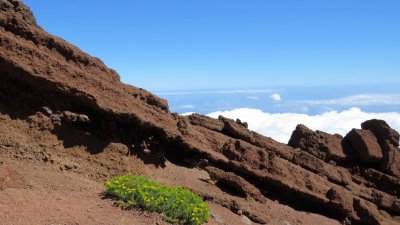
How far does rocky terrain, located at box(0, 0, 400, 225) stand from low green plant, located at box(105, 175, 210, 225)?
29 cm

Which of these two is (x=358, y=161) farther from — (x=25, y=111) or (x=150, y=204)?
(x=25, y=111)

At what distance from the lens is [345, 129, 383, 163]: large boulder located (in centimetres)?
2053

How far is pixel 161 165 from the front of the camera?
1475cm

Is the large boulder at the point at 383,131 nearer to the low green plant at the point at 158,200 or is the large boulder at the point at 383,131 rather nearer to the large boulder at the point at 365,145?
the large boulder at the point at 365,145

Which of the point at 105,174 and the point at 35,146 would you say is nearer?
the point at 35,146

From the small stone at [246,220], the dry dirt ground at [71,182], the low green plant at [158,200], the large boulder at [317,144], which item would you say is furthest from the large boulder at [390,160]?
the low green plant at [158,200]

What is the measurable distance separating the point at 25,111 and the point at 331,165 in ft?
44.4

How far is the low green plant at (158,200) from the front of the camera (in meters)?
9.69

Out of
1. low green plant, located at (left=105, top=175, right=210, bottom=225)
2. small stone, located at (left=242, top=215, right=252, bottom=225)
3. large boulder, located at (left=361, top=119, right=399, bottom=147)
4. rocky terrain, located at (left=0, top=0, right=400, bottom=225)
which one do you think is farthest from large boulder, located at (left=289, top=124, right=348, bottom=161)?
low green plant, located at (left=105, top=175, right=210, bottom=225)

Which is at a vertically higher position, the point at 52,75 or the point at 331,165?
the point at 52,75

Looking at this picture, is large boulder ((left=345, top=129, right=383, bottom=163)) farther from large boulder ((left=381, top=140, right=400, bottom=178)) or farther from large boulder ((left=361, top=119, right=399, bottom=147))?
large boulder ((left=361, top=119, right=399, bottom=147))

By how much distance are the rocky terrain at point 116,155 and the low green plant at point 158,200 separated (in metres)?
0.29

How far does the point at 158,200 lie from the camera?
9734 mm

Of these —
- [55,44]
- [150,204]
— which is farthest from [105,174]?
Result: [55,44]
